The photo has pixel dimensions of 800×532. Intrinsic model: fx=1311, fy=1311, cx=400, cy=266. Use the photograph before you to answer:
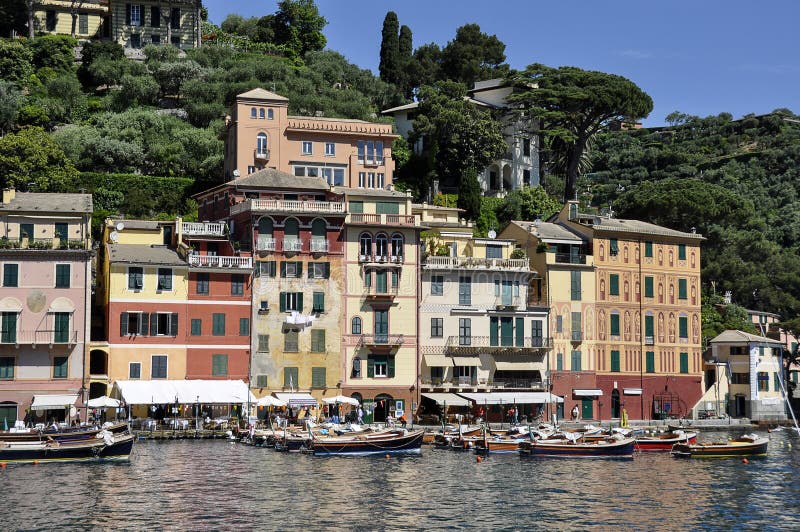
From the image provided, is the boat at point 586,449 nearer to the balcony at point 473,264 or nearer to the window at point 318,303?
the window at point 318,303

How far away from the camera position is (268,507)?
55.1m

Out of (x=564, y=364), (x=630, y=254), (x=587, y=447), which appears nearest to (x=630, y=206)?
(x=630, y=254)

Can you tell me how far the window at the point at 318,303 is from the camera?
89.8 meters

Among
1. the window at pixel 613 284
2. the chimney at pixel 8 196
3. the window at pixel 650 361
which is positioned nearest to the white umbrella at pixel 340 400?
the window at pixel 613 284

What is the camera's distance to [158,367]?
Result: 279ft

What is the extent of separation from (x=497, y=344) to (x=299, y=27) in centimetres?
7001

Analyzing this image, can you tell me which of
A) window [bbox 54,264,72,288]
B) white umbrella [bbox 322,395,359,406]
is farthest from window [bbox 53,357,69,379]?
white umbrella [bbox 322,395,359,406]

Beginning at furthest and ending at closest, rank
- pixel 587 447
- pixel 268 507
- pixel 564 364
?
pixel 564 364, pixel 587 447, pixel 268 507

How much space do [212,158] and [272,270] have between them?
24.3 metres

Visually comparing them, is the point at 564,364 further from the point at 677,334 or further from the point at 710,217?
the point at 710,217

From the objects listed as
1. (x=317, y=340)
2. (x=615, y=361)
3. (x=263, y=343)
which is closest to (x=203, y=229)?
(x=263, y=343)

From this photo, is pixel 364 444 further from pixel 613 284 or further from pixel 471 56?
pixel 471 56

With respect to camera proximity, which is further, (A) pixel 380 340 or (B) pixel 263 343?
(A) pixel 380 340

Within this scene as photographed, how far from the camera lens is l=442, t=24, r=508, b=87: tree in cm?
14488
